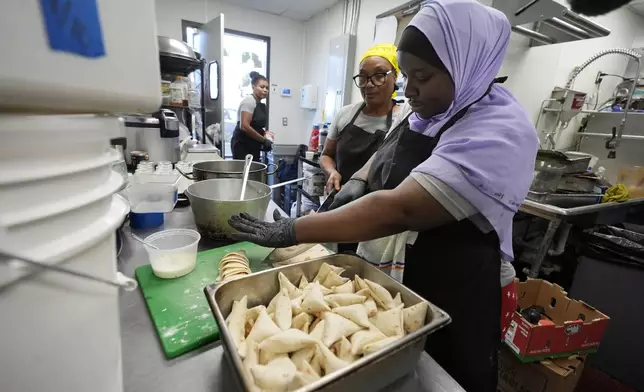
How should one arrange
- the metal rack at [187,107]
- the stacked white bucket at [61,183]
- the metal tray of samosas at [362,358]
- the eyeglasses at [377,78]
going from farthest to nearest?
the metal rack at [187,107] < the eyeglasses at [377,78] < the metal tray of samosas at [362,358] < the stacked white bucket at [61,183]

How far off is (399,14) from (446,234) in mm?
2552

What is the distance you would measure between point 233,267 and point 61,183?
0.54 meters

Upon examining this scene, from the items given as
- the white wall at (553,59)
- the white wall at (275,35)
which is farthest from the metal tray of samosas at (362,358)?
the white wall at (275,35)

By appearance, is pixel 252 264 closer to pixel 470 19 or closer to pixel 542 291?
pixel 470 19

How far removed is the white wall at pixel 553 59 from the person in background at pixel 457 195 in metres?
1.87

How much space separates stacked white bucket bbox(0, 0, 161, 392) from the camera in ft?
0.60

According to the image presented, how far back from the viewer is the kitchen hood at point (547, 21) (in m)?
1.62

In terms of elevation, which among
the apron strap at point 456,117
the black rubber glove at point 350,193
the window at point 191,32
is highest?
the window at point 191,32

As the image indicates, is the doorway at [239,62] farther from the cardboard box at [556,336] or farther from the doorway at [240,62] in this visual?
the cardboard box at [556,336]

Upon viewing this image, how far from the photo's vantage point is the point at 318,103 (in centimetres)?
434

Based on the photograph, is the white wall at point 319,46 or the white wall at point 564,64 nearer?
the white wall at point 564,64

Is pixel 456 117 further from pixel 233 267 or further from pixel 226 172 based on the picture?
pixel 226 172

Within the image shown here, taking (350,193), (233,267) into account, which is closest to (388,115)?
(350,193)

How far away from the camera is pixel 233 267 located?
720 mm
